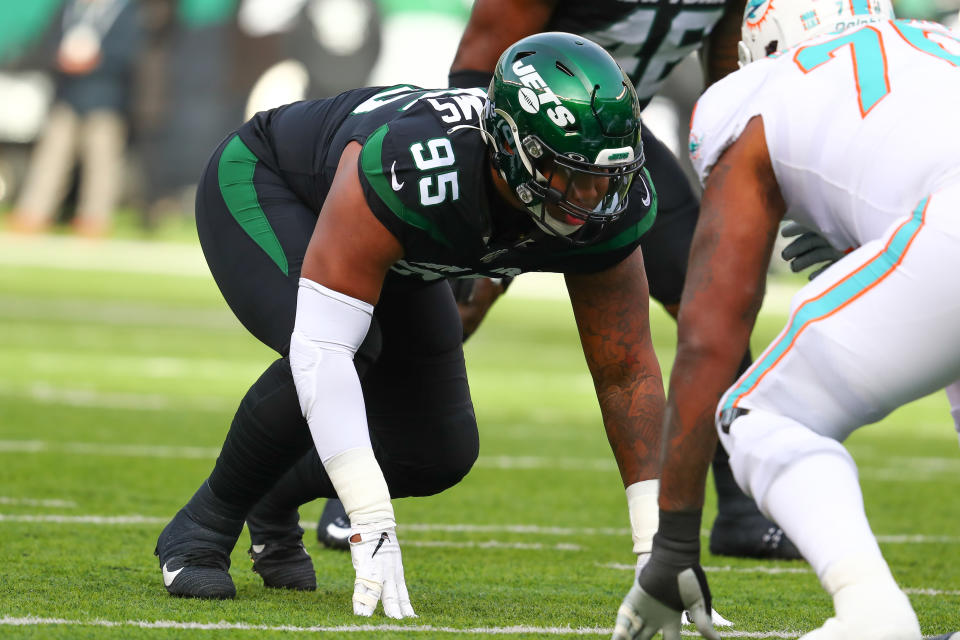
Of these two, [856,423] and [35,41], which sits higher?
[856,423]

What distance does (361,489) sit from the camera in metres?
3.20

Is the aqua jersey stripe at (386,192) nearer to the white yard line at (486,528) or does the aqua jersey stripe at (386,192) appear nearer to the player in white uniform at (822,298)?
the player in white uniform at (822,298)

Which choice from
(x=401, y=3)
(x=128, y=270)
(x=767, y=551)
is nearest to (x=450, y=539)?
(x=767, y=551)

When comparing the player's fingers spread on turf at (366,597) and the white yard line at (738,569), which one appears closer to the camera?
the player's fingers spread on turf at (366,597)

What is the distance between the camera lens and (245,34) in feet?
58.9

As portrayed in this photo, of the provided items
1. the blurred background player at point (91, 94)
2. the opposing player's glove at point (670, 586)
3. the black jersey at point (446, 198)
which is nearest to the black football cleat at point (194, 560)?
the black jersey at point (446, 198)

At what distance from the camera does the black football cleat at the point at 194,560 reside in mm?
3449

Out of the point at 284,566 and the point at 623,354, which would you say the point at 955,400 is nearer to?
the point at 623,354

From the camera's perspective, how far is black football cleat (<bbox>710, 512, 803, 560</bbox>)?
14.8 ft

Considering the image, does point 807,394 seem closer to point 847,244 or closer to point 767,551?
point 847,244

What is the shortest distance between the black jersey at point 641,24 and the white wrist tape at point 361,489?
5.83ft

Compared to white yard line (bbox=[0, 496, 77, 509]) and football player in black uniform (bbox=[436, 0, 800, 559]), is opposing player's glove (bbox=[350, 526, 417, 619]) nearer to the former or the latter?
football player in black uniform (bbox=[436, 0, 800, 559])

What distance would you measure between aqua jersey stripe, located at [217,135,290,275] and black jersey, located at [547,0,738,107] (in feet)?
3.82

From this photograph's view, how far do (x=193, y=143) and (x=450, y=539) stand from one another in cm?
1417
